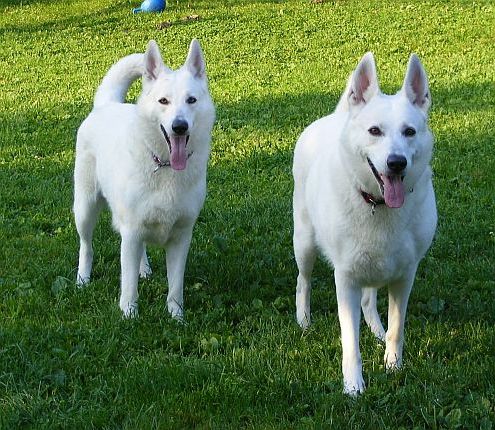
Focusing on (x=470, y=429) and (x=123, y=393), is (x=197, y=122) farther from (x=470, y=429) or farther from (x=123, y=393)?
(x=470, y=429)

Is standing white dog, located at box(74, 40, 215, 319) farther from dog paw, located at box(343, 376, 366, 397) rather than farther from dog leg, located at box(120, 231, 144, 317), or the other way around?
dog paw, located at box(343, 376, 366, 397)

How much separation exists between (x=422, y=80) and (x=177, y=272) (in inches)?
82.5

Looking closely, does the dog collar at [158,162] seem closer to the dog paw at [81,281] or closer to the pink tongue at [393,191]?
the dog paw at [81,281]

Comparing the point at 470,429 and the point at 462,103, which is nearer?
the point at 470,429

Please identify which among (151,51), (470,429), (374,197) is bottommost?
(470,429)

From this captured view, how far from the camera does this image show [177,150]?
506 cm

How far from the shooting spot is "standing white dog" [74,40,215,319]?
5.06 metres

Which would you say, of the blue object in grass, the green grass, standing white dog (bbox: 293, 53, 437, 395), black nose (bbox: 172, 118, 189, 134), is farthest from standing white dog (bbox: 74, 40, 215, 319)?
the blue object in grass

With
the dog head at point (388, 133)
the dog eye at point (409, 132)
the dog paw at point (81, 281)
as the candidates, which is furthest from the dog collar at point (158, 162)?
the dog eye at point (409, 132)

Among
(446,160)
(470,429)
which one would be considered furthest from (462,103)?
(470,429)

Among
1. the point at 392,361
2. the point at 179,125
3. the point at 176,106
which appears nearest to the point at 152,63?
the point at 176,106

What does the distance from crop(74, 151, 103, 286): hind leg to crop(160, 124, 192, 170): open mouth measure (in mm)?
1048

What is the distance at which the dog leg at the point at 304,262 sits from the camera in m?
5.12

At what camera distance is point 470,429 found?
3699 mm
